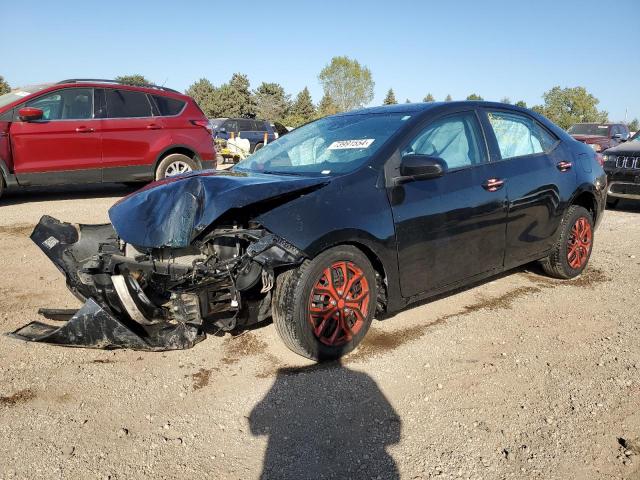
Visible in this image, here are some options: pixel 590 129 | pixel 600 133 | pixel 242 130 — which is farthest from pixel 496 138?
pixel 242 130

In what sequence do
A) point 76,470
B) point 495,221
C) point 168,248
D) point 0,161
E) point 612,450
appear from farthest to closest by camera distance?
point 0,161, point 495,221, point 168,248, point 612,450, point 76,470

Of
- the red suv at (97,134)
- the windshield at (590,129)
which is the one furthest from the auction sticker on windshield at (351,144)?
the windshield at (590,129)

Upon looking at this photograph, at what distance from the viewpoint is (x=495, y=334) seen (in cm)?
395

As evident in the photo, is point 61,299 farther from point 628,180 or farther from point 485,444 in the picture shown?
point 628,180

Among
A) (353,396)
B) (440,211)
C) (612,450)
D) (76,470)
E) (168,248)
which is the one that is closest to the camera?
(76,470)

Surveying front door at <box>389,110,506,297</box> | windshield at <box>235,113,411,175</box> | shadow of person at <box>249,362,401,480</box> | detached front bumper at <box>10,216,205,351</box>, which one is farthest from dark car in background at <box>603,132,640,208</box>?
detached front bumper at <box>10,216,205,351</box>

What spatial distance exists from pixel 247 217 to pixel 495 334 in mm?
2081

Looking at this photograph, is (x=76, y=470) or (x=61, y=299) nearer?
(x=76, y=470)

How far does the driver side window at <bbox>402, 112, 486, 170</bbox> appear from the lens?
153 inches

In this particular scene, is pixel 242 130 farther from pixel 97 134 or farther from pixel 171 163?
pixel 97 134

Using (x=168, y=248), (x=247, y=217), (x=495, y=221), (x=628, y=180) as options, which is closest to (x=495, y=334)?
(x=495, y=221)

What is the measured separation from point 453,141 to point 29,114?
21.5 ft

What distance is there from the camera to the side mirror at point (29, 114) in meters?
7.78

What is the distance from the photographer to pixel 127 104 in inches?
348
